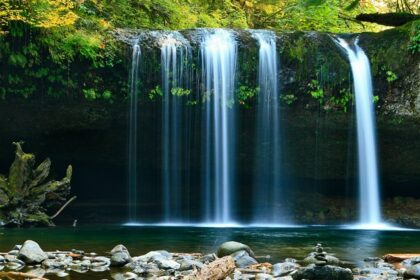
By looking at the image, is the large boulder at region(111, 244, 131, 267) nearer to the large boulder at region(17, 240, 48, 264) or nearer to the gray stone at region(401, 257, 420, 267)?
the large boulder at region(17, 240, 48, 264)

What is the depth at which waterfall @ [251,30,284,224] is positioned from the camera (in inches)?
609

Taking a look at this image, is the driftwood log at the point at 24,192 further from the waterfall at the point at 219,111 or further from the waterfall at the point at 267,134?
the waterfall at the point at 267,134

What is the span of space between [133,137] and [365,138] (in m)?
6.52

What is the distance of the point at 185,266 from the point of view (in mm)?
6676

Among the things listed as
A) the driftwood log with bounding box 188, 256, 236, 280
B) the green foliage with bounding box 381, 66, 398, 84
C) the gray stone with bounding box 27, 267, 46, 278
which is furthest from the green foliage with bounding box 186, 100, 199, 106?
the driftwood log with bounding box 188, 256, 236, 280

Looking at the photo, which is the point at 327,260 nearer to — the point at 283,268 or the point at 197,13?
the point at 283,268

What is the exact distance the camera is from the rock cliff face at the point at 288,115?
15.0 m

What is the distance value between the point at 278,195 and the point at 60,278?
40.6 ft

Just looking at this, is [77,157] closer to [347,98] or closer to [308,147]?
[308,147]

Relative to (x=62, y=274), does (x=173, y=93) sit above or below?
above

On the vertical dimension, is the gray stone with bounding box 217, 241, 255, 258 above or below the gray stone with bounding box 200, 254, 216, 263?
above

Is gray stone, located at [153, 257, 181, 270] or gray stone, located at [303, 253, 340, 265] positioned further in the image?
gray stone, located at [303, 253, 340, 265]

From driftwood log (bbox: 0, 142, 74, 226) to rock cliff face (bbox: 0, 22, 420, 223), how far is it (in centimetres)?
178

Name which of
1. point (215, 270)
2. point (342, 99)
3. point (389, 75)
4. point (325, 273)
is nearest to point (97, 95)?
point (342, 99)
